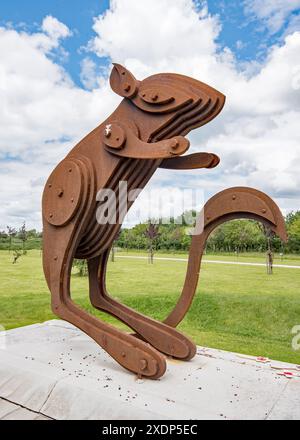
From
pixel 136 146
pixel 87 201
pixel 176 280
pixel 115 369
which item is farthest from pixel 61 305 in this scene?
pixel 176 280

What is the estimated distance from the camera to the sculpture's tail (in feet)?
12.1

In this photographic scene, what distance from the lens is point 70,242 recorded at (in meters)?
4.03

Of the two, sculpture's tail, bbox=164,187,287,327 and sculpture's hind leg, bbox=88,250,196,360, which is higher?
sculpture's tail, bbox=164,187,287,327

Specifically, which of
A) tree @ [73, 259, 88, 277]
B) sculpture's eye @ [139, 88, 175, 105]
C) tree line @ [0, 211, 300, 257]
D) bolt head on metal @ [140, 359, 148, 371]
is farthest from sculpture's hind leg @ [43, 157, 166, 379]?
tree line @ [0, 211, 300, 257]

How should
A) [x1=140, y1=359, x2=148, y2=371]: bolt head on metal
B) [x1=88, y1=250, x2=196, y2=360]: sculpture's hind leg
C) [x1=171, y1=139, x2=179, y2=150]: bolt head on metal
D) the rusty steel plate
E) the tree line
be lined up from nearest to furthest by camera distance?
1. [x1=171, y1=139, x2=179, y2=150]: bolt head on metal
2. [x1=140, y1=359, x2=148, y2=371]: bolt head on metal
3. the rusty steel plate
4. [x1=88, y1=250, x2=196, y2=360]: sculpture's hind leg
5. the tree line

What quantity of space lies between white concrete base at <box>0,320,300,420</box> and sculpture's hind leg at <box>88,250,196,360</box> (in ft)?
0.52

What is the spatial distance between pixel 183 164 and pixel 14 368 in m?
2.84

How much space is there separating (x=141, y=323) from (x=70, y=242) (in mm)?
1272

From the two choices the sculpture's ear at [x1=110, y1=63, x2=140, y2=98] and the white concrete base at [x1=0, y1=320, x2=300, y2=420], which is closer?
the white concrete base at [x1=0, y1=320, x2=300, y2=420]

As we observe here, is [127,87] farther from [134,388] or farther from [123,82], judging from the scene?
[134,388]

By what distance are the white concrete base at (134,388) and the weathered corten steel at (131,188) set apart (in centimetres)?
27

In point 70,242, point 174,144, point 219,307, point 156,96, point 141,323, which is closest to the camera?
point 174,144

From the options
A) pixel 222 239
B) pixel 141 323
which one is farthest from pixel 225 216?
pixel 222 239

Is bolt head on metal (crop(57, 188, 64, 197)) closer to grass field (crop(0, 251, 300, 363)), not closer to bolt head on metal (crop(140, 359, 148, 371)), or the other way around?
bolt head on metal (crop(140, 359, 148, 371))
